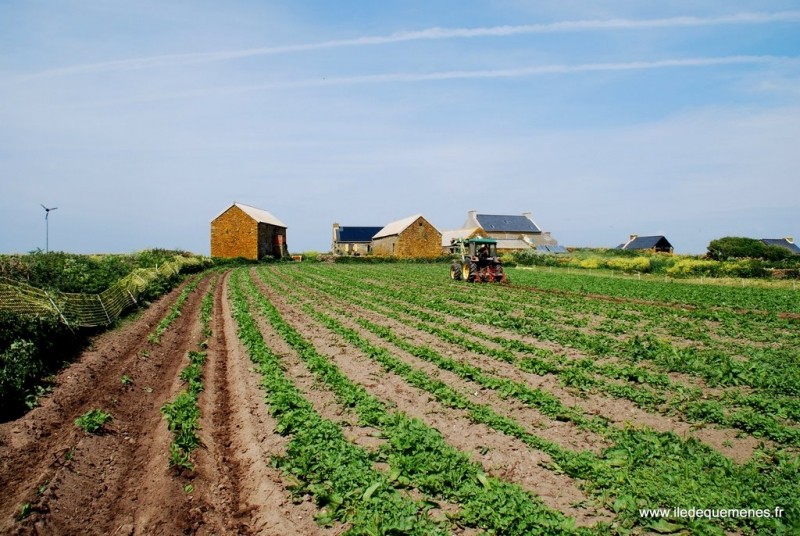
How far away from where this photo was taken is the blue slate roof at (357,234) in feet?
268

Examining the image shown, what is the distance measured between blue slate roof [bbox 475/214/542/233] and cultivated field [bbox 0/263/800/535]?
2560 inches

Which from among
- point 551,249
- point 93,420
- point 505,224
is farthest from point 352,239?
point 93,420

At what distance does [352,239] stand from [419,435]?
75.8 m

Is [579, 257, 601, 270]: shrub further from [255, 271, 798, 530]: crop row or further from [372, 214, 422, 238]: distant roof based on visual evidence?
[255, 271, 798, 530]: crop row

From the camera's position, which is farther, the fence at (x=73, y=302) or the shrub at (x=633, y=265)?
the shrub at (x=633, y=265)

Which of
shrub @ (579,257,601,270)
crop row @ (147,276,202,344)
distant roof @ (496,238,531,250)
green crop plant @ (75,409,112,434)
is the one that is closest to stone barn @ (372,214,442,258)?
distant roof @ (496,238,531,250)

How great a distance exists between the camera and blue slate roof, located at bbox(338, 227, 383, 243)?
81812 millimetres

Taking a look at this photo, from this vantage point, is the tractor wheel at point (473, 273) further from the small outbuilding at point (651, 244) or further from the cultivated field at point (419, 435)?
the small outbuilding at point (651, 244)

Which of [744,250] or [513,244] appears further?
[513,244]

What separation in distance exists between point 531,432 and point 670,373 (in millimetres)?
4441

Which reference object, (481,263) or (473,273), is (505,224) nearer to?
(481,263)

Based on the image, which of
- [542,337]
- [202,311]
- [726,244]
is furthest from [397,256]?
[542,337]

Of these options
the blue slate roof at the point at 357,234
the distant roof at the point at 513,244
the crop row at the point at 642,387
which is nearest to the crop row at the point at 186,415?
the crop row at the point at 642,387

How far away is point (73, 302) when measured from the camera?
550 inches
